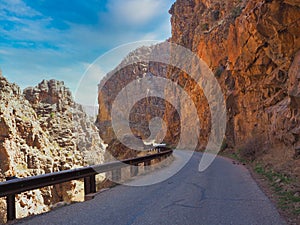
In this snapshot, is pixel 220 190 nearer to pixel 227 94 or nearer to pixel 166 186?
Answer: pixel 166 186

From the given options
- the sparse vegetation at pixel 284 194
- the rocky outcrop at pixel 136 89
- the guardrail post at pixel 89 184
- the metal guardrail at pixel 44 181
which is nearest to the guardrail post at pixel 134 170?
the metal guardrail at pixel 44 181

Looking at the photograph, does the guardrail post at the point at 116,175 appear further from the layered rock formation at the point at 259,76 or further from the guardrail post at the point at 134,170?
the layered rock formation at the point at 259,76

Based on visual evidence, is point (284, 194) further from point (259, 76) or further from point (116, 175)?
point (259, 76)

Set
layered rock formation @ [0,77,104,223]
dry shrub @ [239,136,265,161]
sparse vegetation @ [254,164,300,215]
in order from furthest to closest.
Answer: layered rock formation @ [0,77,104,223], dry shrub @ [239,136,265,161], sparse vegetation @ [254,164,300,215]

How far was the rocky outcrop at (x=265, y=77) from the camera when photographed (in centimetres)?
1266

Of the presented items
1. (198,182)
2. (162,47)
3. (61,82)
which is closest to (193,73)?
(61,82)

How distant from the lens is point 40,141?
3281 centimetres

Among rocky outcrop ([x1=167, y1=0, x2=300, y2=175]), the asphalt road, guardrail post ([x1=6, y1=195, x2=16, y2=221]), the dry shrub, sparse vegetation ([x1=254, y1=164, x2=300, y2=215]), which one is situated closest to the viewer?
the asphalt road

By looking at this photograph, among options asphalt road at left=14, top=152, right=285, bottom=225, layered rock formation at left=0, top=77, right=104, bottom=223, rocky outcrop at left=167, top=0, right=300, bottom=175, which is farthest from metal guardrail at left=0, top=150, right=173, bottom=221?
rocky outcrop at left=167, top=0, right=300, bottom=175

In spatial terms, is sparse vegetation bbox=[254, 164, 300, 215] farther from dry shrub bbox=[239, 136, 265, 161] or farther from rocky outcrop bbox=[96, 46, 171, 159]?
rocky outcrop bbox=[96, 46, 171, 159]

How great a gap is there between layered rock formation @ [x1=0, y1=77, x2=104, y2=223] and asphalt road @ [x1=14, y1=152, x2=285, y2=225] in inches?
289

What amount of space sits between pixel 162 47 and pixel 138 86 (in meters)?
24.9

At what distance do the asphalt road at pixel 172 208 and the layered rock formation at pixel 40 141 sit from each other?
7329 mm

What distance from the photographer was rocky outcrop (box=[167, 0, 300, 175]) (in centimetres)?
1266
